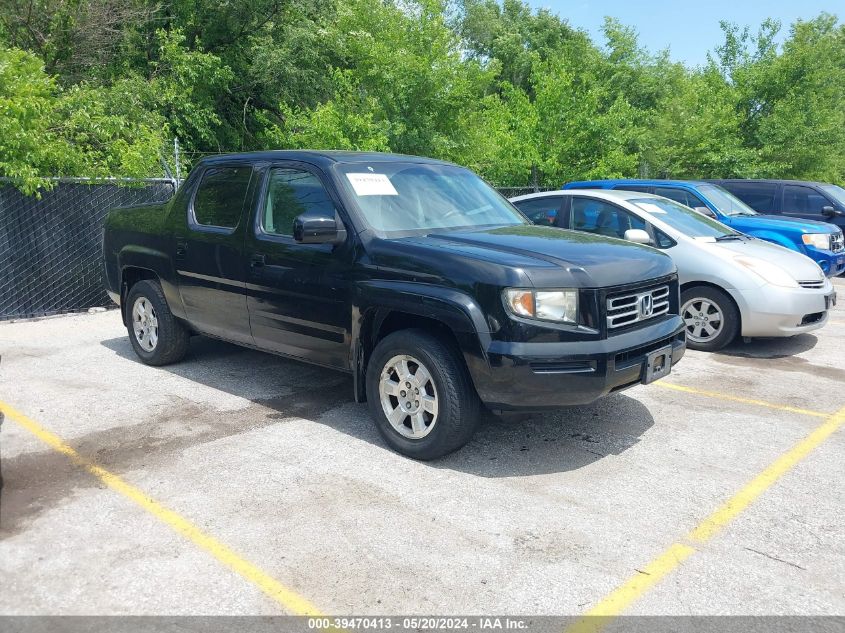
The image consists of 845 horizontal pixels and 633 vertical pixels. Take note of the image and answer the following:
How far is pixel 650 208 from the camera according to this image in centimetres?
797

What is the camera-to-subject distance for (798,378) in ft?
21.3

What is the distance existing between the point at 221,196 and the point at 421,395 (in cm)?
256

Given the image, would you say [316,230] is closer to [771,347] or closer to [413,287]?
[413,287]

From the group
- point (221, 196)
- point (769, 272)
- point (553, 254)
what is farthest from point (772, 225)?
point (221, 196)

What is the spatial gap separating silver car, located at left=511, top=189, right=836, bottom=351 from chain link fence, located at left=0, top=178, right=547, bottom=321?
6.41 meters

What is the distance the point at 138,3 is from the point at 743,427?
1807cm

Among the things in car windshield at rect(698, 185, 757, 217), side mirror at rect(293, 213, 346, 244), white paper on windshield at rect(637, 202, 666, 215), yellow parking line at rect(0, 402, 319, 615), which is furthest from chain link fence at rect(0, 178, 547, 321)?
car windshield at rect(698, 185, 757, 217)

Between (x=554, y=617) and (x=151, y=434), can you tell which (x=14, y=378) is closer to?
(x=151, y=434)

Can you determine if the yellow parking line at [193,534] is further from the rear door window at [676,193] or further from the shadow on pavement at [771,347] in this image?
the rear door window at [676,193]

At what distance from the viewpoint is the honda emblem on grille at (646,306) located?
4.50 metres

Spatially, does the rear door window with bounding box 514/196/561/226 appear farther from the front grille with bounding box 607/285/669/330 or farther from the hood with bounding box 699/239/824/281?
the front grille with bounding box 607/285/669/330

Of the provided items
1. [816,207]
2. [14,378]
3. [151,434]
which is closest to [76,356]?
[14,378]

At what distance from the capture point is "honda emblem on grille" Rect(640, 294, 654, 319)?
14.8 ft

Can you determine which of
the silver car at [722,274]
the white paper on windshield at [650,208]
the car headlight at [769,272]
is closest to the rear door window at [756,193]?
the silver car at [722,274]
